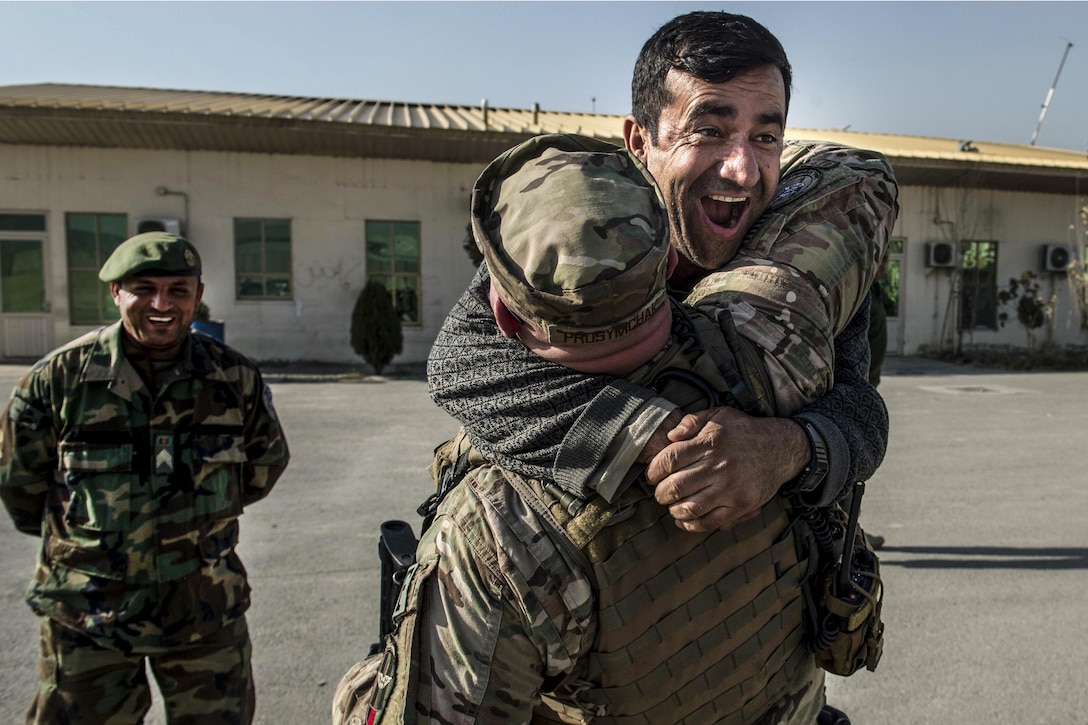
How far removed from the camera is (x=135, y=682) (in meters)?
2.60

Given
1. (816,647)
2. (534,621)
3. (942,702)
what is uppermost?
(534,621)

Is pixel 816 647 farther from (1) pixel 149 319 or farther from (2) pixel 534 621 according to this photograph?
(1) pixel 149 319

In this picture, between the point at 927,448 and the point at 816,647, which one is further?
the point at 927,448

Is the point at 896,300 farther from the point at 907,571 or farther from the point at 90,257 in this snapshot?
the point at 90,257

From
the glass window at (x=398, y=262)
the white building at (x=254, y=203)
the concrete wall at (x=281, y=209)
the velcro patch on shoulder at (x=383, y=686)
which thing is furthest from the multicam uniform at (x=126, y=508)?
the glass window at (x=398, y=262)

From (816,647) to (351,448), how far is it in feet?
21.7

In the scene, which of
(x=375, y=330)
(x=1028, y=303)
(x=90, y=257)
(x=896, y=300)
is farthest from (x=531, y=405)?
(x=1028, y=303)

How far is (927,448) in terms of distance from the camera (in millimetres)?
7863

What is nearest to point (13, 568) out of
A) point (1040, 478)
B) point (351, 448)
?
point (351, 448)

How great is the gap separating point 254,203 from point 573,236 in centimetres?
1473

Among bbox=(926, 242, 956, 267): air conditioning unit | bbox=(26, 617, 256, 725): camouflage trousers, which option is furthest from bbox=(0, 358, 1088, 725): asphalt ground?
bbox=(926, 242, 956, 267): air conditioning unit

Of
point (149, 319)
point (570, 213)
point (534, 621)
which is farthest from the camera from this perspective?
point (149, 319)

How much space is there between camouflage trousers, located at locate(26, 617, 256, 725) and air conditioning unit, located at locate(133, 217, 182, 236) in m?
12.5

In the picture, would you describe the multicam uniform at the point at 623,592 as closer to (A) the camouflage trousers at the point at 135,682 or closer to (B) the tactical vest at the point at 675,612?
(B) the tactical vest at the point at 675,612
